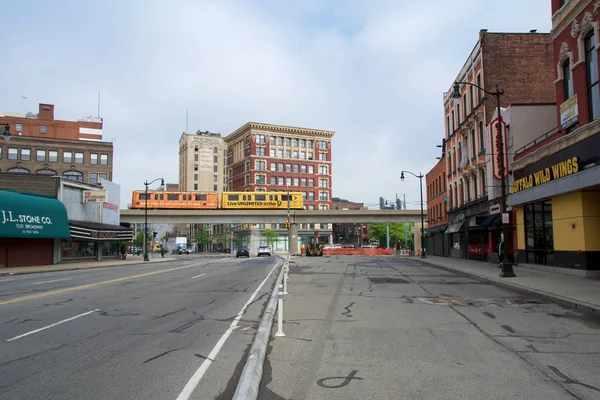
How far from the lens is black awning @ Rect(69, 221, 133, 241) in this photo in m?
39.0

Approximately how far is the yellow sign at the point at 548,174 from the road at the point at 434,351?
786 cm

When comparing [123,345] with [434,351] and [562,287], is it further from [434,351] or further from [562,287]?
[562,287]

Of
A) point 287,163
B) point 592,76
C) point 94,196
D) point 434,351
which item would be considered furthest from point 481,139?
point 287,163

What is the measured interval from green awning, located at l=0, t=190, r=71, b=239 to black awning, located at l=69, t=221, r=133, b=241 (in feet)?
5.89

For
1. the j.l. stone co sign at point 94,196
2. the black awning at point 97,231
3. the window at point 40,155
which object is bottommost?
the black awning at point 97,231

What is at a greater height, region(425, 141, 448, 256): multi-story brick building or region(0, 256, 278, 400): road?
region(425, 141, 448, 256): multi-story brick building

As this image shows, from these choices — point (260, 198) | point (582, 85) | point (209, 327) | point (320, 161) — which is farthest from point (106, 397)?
point (320, 161)

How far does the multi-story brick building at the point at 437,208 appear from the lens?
46969mm

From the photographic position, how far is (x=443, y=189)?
47781mm

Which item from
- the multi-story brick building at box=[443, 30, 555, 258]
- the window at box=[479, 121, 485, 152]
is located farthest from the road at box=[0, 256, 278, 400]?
the window at box=[479, 121, 485, 152]

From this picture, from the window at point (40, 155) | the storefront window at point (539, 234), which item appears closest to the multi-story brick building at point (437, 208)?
the storefront window at point (539, 234)

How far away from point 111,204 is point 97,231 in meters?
6.75

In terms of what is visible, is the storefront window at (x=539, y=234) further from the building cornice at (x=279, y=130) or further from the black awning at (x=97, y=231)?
the building cornice at (x=279, y=130)

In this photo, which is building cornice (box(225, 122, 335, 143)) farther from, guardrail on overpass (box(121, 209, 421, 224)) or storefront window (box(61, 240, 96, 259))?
storefront window (box(61, 240, 96, 259))
